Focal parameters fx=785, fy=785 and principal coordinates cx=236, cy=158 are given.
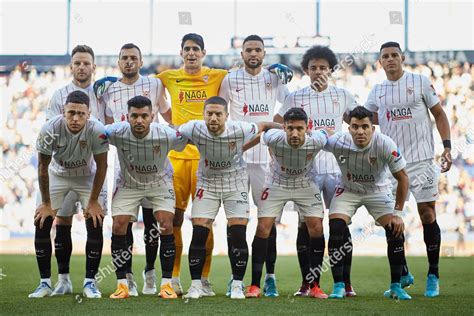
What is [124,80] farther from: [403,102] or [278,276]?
[278,276]

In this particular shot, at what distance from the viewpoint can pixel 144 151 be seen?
683 centimetres

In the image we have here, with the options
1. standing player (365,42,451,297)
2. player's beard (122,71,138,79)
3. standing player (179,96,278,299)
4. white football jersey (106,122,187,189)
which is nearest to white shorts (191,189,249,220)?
standing player (179,96,278,299)

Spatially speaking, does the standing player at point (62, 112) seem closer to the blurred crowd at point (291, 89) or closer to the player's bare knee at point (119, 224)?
the player's bare knee at point (119, 224)

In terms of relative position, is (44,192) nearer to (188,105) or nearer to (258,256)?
(188,105)

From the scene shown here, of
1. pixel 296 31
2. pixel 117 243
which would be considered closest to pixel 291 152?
pixel 117 243

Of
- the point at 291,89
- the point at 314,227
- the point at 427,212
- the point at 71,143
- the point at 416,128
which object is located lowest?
the point at 314,227

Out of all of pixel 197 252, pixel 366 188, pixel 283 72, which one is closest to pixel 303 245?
pixel 366 188

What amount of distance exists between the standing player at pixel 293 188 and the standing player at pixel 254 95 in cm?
42

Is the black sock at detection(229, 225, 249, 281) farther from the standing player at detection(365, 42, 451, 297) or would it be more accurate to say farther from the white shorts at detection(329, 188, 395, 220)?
the standing player at detection(365, 42, 451, 297)

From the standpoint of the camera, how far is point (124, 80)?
7605 millimetres

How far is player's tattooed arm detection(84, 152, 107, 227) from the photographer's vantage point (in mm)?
6828

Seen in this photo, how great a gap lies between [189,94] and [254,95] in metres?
0.63

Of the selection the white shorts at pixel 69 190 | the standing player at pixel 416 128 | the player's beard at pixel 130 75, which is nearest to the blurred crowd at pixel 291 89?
the standing player at pixel 416 128

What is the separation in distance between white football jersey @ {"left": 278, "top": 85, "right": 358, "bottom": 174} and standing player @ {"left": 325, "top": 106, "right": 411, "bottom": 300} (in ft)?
1.37
